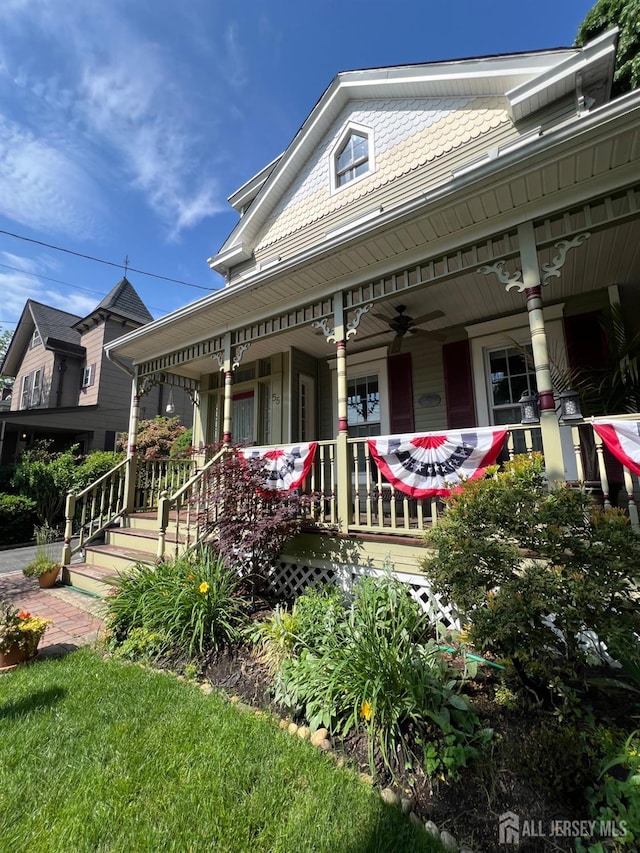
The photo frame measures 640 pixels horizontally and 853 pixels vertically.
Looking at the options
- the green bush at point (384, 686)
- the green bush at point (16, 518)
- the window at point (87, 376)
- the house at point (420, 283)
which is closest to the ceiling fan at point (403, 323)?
the house at point (420, 283)

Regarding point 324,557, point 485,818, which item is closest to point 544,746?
point 485,818

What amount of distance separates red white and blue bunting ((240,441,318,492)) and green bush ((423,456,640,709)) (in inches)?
87.8

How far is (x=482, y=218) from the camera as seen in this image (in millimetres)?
3754

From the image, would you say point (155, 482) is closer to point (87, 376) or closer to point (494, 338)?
point (494, 338)

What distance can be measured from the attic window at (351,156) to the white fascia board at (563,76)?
2.38 metres

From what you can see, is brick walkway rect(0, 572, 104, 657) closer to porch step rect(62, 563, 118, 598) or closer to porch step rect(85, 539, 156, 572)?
porch step rect(62, 563, 118, 598)

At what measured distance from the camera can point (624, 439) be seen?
9.47 feet

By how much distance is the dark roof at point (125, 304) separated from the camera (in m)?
15.2

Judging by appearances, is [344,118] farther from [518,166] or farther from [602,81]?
[518,166]

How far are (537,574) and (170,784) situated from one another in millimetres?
2308

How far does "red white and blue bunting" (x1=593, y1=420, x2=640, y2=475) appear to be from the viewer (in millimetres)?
2820

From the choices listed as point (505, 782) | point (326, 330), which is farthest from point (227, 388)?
point (505, 782)

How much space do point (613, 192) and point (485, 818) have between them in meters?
4.46

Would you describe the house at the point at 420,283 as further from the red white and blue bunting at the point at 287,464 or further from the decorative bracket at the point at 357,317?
the red white and blue bunting at the point at 287,464
